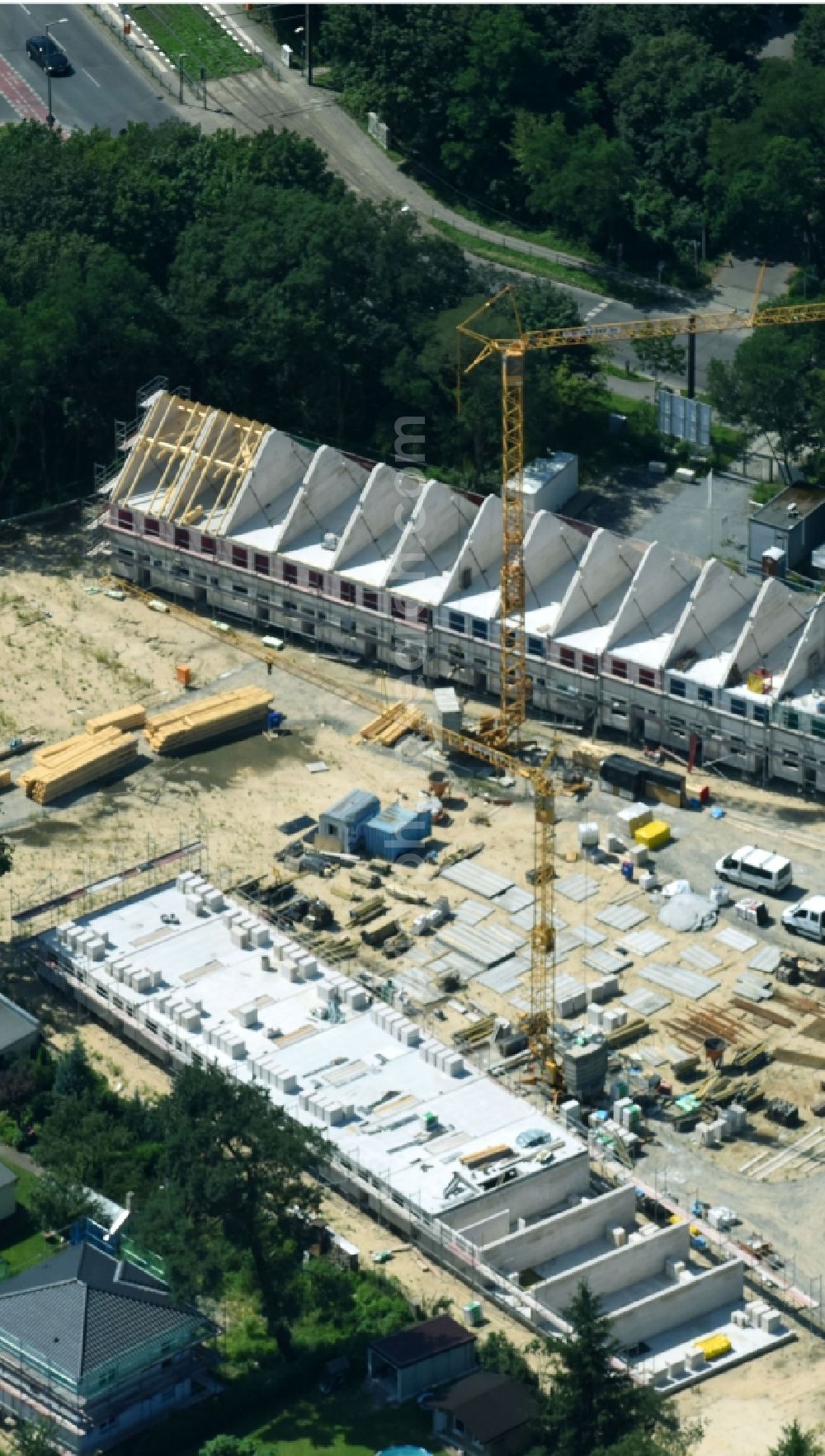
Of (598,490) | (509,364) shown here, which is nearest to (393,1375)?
(509,364)

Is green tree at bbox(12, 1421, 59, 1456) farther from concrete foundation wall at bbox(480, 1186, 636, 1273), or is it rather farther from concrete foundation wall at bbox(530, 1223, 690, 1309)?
concrete foundation wall at bbox(530, 1223, 690, 1309)

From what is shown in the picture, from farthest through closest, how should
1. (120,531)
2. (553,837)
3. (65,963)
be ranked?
(120,531) → (553,837) → (65,963)

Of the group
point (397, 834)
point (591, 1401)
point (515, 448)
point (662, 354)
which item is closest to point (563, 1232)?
point (591, 1401)

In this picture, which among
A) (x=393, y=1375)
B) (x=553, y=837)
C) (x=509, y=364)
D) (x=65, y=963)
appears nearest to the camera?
(x=393, y=1375)

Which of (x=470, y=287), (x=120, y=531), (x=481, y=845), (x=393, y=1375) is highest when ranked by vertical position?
(x=470, y=287)

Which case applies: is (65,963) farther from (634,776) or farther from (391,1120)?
(634,776)

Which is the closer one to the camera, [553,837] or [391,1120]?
[391,1120]

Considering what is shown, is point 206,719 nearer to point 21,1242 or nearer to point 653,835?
point 653,835

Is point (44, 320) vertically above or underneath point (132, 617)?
above
